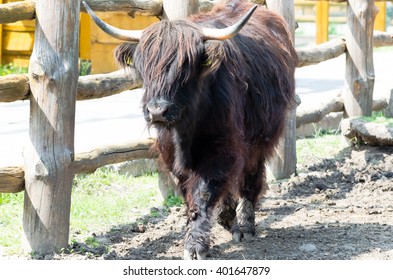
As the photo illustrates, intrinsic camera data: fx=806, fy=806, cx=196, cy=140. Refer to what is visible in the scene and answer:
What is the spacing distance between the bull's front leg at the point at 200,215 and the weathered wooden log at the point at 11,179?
1.18 m

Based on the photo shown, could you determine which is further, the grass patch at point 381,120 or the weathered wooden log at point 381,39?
the weathered wooden log at point 381,39

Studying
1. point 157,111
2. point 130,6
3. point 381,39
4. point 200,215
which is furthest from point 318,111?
point 157,111

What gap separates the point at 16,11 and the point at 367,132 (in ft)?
16.9

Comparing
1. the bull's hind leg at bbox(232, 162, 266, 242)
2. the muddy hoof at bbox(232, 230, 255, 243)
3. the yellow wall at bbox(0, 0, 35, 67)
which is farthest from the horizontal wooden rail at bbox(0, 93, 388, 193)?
the yellow wall at bbox(0, 0, 35, 67)

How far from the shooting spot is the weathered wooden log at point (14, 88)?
5.34 meters

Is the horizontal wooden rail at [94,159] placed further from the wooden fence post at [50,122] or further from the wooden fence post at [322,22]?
the wooden fence post at [322,22]

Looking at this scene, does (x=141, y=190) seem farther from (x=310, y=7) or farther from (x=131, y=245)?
(x=310, y=7)

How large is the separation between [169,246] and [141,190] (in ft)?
6.08

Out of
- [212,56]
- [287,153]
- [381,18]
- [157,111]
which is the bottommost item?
[381,18]

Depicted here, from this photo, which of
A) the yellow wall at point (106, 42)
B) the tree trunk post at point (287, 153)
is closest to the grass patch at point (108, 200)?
the tree trunk post at point (287, 153)

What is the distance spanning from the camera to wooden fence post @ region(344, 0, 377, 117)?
32.6 feet

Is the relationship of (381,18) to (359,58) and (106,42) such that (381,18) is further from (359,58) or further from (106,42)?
(359,58)

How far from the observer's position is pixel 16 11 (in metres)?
5.42
